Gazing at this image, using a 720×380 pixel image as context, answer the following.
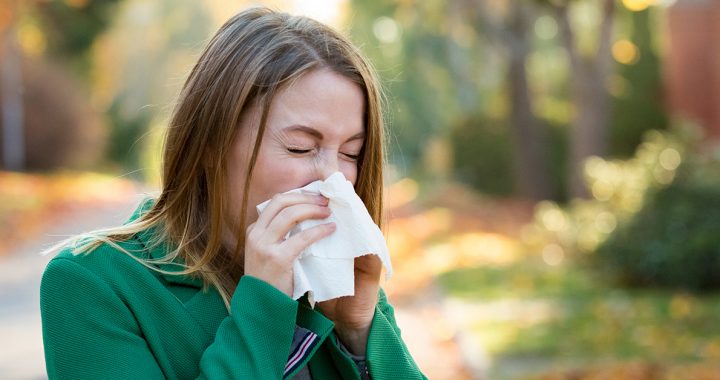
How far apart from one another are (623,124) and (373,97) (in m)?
19.1

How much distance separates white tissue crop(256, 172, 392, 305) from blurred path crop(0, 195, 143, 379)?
568 millimetres

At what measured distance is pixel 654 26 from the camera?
22.0m

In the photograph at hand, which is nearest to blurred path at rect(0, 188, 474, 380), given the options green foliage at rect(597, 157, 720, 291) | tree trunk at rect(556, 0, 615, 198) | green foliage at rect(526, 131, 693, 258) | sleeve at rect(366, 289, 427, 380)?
green foliage at rect(526, 131, 693, 258)

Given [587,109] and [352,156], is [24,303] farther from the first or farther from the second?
[352,156]

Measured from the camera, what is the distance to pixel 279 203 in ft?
7.00

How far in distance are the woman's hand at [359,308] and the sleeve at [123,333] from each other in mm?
311

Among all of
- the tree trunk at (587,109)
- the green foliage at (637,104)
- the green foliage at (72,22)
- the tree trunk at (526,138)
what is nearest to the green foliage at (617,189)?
the tree trunk at (587,109)

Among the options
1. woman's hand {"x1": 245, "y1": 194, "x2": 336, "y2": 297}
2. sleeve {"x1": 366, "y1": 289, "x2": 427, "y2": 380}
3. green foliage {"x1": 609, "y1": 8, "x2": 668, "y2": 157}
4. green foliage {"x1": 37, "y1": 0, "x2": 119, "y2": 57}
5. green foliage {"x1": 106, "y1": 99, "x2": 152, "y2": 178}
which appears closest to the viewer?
woman's hand {"x1": 245, "y1": 194, "x2": 336, "y2": 297}

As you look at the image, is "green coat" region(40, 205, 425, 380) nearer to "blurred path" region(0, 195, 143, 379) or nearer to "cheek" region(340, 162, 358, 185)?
"cheek" region(340, 162, 358, 185)

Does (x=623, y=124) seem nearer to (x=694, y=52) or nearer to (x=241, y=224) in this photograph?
(x=694, y=52)

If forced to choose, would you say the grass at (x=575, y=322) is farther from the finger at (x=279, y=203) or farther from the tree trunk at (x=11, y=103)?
the tree trunk at (x=11, y=103)

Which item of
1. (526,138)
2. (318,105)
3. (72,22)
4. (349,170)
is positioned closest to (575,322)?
(349,170)

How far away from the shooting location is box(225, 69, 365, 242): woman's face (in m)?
2.21

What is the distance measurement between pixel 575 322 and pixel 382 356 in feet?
22.4
